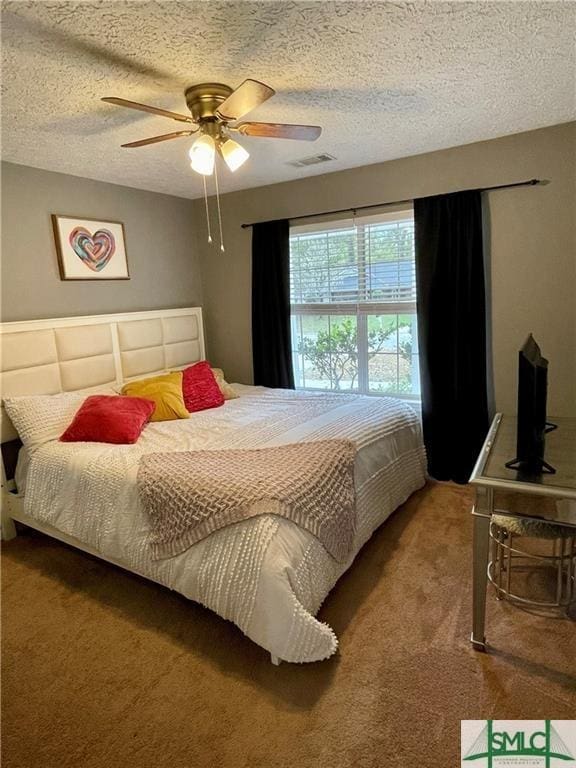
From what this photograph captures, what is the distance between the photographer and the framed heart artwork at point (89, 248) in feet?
10.7

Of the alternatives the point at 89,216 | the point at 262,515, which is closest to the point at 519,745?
the point at 262,515

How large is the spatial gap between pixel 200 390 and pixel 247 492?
1.77m

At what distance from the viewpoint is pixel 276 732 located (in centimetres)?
156

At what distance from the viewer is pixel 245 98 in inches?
68.7

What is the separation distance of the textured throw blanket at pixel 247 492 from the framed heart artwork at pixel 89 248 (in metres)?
1.83

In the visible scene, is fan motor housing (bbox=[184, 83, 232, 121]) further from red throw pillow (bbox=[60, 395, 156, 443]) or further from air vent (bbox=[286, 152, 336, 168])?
red throw pillow (bbox=[60, 395, 156, 443])

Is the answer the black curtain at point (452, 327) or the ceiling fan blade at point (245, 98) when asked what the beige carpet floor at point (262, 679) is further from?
the ceiling fan blade at point (245, 98)

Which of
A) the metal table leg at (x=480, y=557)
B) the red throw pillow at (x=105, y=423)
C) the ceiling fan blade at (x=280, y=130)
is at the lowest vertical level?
the metal table leg at (x=480, y=557)

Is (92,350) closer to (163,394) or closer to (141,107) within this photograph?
(163,394)

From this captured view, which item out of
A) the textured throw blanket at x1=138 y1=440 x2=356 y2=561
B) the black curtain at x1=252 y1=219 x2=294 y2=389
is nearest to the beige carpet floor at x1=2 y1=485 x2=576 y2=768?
the textured throw blanket at x1=138 y1=440 x2=356 y2=561

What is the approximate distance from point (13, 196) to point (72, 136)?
736mm

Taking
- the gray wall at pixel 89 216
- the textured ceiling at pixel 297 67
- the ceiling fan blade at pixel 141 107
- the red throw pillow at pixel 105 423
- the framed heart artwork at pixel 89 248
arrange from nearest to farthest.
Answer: the textured ceiling at pixel 297 67 < the ceiling fan blade at pixel 141 107 < the red throw pillow at pixel 105 423 < the gray wall at pixel 89 216 < the framed heart artwork at pixel 89 248

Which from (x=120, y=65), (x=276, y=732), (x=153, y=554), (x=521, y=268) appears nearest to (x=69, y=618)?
(x=153, y=554)

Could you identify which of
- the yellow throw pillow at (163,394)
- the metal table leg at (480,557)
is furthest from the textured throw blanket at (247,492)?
the yellow throw pillow at (163,394)
